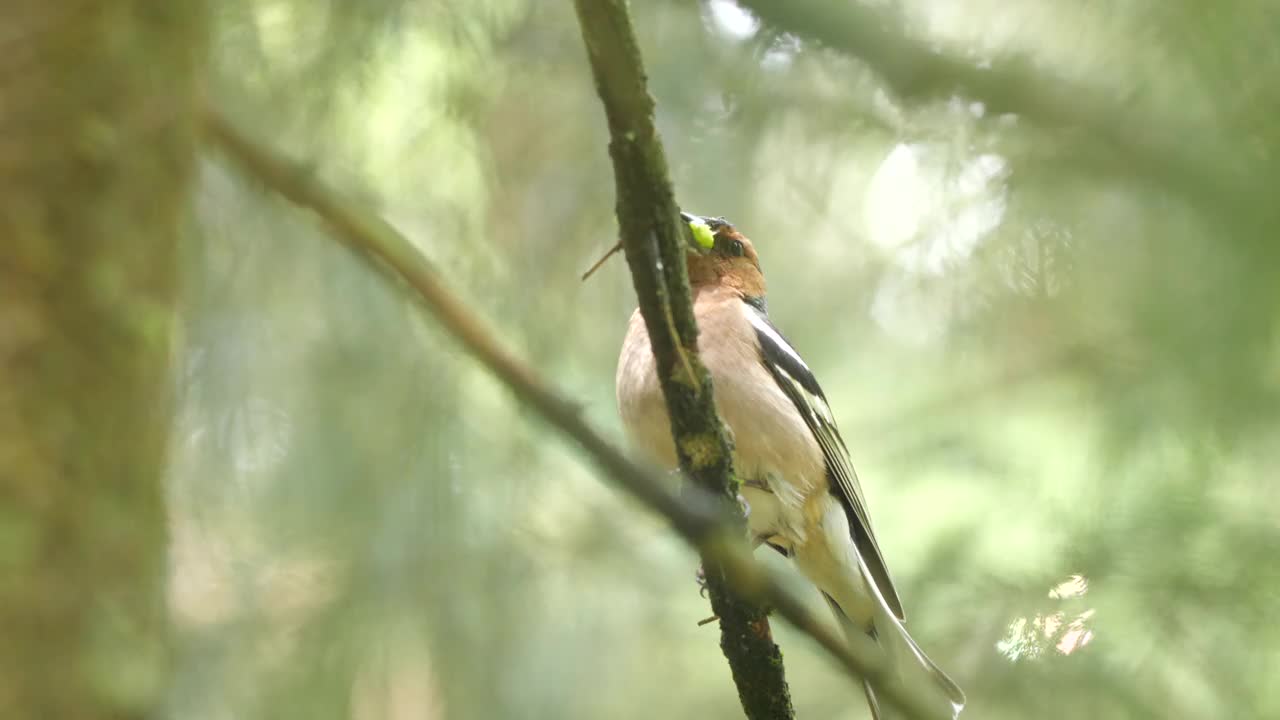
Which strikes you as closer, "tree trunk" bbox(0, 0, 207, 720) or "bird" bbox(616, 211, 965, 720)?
"tree trunk" bbox(0, 0, 207, 720)

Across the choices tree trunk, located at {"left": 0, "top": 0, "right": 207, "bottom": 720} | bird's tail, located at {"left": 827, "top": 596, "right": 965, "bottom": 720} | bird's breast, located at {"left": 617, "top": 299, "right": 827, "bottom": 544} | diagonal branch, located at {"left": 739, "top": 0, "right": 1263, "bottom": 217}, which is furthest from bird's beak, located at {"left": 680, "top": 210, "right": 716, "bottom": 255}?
tree trunk, located at {"left": 0, "top": 0, "right": 207, "bottom": 720}

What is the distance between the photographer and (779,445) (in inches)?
129

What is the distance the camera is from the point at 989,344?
309cm

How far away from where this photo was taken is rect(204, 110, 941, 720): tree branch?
1426 mm

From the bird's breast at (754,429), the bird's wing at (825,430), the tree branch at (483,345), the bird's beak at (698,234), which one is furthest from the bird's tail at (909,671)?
the bird's beak at (698,234)

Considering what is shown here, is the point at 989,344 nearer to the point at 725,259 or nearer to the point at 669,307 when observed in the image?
the point at 725,259

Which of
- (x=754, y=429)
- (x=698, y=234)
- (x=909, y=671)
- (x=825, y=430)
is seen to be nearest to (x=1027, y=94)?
(x=698, y=234)

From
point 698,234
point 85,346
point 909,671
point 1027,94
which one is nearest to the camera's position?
point 85,346

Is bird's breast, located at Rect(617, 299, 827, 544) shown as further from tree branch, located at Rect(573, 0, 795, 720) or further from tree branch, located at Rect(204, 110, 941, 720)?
tree branch, located at Rect(204, 110, 941, 720)

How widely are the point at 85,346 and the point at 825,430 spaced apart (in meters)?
2.76

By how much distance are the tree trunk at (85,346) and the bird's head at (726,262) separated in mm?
2489

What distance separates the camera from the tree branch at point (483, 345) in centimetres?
143

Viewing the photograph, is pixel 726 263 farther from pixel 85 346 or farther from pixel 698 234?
pixel 85 346

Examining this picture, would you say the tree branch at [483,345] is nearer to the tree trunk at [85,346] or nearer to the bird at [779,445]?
the tree trunk at [85,346]
